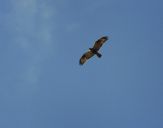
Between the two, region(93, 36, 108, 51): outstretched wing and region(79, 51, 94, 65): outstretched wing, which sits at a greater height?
region(79, 51, 94, 65): outstretched wing

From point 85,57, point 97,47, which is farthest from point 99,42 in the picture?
point 85,57

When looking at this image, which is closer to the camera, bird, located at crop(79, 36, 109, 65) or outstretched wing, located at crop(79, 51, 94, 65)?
bird, located at crop(79, 36, 109, 65)

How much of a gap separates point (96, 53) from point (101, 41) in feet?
5.56

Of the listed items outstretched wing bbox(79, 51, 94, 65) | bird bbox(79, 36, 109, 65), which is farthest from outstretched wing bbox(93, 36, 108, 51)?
outstretched wing bbox(79, 51, 94, 65)

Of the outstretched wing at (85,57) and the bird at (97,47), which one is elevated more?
the outstretched wing at (85,57)

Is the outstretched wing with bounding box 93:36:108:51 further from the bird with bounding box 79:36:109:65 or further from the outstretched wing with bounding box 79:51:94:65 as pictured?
the outstretched wing with bounding box 79:51:94:65

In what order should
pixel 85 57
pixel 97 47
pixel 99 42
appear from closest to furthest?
pixel 99 42, pixel 97 47, pixel 85 57

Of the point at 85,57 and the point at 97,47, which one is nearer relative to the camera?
the point at 97,47

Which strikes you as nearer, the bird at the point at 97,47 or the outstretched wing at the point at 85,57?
the bird at the point at 97,47

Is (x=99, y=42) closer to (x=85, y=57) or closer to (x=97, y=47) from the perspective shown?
(x=97, y=47)

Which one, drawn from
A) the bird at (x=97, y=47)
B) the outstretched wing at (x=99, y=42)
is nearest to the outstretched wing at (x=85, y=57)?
the bird at (x=97, y=47)

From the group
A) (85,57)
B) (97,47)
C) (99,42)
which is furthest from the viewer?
(85,57)

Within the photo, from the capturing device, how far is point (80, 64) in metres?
121

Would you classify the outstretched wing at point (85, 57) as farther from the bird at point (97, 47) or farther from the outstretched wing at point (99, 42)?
the outstretched wing at point (99, 42)
